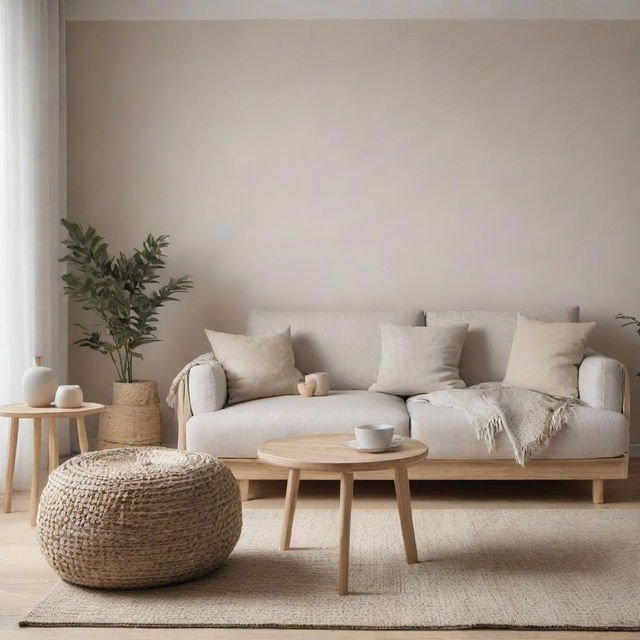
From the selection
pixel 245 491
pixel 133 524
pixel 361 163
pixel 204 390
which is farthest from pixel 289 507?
pixel 361 163

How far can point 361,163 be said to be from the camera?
4.89 m

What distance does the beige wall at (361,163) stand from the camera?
4844mm

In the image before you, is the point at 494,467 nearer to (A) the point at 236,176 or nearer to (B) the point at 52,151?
(A) the point at 236,176

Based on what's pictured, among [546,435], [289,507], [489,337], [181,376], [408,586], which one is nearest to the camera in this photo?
[408,586]

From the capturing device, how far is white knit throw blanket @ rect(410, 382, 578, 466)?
3.71m

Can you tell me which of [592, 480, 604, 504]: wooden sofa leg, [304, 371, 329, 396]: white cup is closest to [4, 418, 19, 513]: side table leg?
[304, 371, 329, 396]: white cup

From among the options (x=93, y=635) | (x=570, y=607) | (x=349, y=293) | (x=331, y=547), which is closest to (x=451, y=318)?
(x=349, y=293)

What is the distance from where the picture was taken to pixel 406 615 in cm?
242

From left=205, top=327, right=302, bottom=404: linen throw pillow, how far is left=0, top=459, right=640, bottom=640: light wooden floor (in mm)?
501

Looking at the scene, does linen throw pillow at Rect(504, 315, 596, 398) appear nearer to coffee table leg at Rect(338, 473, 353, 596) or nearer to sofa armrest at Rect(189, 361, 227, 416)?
sofa armrest at Rect(189, 361, 227, 416)

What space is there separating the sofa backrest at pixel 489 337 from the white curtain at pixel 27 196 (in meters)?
2.14

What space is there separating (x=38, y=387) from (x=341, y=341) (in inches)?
66.2

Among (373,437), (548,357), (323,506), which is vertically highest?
(548,357)

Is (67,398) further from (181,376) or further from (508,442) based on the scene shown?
(508,442)
